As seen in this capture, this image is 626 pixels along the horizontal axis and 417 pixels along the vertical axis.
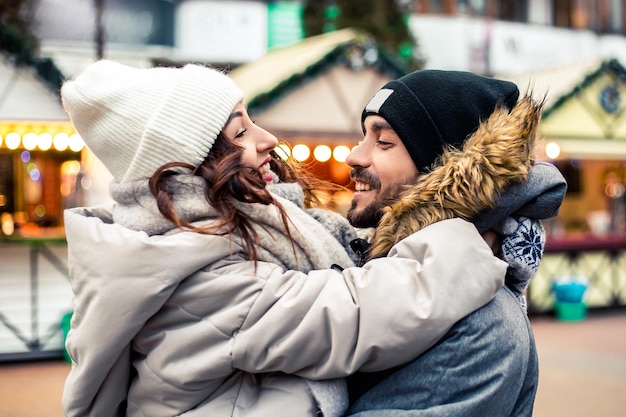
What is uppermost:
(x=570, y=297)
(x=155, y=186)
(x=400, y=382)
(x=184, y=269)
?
(x=155, y=186)

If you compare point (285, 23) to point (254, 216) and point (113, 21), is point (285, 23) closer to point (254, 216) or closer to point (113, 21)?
point (113, 21)

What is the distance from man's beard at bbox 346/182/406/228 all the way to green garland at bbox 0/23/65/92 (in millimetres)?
8200

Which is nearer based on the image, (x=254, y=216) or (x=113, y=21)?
(x=254, y=216)

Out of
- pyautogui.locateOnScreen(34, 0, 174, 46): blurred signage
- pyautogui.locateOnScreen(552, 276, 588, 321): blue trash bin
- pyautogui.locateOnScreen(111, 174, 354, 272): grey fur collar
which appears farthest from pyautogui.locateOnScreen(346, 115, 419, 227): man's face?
pyautogui.locateOnScreen(34, 0, 174, 46): blurred signage

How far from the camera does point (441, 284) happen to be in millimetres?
1950

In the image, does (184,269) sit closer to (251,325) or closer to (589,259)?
(251,325)

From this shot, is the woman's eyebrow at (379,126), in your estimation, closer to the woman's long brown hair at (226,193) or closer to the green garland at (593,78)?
the woman's long brown hair at (226,193)

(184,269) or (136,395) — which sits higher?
(184,269)

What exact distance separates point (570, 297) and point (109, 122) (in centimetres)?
1155

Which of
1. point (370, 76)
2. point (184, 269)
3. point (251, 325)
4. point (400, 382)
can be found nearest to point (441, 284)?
point (400, 382)

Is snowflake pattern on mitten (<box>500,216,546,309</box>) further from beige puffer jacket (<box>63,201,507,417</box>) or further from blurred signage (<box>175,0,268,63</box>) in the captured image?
blurred signage (<box>175,0,268,63</box>)

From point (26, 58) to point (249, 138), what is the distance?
27.5ft

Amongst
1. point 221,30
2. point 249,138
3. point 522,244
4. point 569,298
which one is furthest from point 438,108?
point 221,30

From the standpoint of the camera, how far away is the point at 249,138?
2.31 metres
